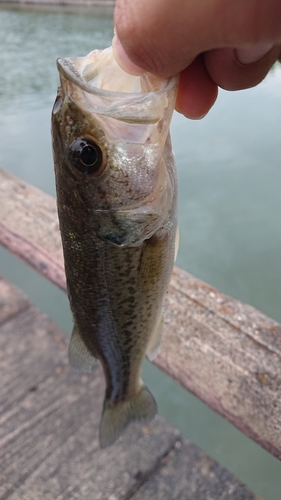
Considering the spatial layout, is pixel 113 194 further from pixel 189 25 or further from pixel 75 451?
pixel 75 451

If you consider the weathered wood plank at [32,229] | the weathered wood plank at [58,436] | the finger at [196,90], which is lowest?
the weathered wood plank at [58,436]

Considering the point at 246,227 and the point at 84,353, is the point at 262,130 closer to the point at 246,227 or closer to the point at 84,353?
the point at 246,227

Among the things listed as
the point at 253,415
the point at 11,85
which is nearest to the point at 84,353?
the point at 253,415

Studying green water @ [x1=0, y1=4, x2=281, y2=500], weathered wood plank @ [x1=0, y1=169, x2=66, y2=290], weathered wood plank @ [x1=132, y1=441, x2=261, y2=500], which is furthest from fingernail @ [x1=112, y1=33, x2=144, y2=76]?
green water @ [x1=0, y1=4, x2=281, y2=500]

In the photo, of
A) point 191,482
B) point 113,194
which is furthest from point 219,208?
point 113,194

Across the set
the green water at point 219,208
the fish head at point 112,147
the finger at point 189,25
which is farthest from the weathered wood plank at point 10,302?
the finger at point 189,25

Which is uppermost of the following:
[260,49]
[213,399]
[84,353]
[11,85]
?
[260,49]

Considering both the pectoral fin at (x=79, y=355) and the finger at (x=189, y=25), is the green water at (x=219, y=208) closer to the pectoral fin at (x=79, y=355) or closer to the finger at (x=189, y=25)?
the pectoral fin at (x=79, y=355)
